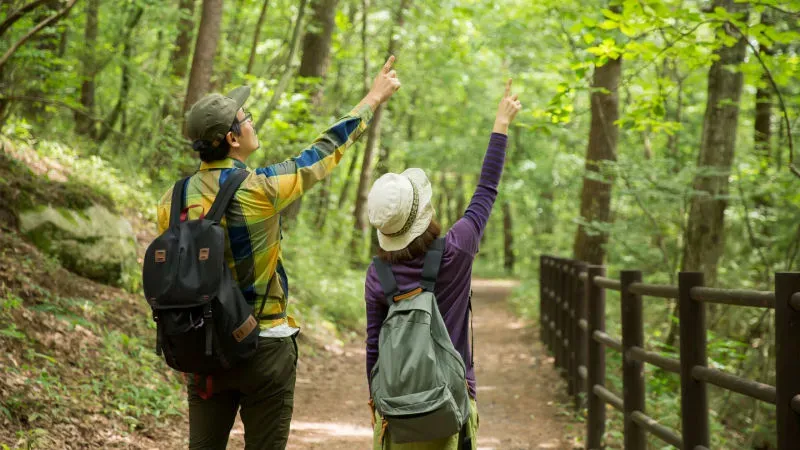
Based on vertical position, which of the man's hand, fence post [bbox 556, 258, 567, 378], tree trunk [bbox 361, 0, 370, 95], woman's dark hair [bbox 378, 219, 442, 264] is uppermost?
tree trunk [bbox 361, 0, 370, 95]

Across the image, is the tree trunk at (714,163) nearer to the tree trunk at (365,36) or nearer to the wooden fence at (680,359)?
the wooden fence at (680,359)

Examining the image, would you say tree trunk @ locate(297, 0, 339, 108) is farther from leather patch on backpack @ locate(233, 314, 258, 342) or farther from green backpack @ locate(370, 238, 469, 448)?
green backpack @ locate(370, 238, 469, 448)

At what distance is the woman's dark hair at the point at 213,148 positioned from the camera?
3260 mm

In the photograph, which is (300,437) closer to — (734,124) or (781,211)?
(734,124)

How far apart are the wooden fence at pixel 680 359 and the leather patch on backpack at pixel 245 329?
2.43m

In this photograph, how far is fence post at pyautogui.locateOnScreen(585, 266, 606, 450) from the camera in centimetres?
696

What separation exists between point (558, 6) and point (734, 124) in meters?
3.68

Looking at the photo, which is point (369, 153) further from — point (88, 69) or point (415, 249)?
point (415, 249)

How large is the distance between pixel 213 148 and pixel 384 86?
85 cm

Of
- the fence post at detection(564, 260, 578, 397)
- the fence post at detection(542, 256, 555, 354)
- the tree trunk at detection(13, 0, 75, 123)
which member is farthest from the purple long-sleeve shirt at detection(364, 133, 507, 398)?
the fence post at detection(542, 256, 555, 354)

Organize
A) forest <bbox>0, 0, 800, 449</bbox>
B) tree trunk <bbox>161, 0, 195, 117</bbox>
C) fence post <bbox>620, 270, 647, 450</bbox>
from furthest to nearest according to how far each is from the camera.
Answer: tree trunk <bbox>161, 0, 195, 117</bbox>
forest <bbox>0, 0, 800, 449</bbox>
fence post <bbox>620, 270, 647, 450</bbox>

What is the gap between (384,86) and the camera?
11.8 ft

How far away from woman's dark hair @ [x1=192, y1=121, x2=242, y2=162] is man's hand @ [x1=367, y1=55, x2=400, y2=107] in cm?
64

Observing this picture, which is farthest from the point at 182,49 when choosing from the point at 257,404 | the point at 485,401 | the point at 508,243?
the point at 508,243
